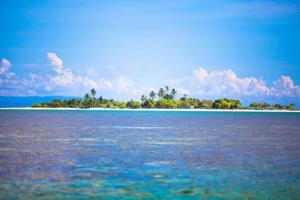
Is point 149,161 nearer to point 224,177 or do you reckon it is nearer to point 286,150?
point 224,177

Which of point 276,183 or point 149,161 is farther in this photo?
point 149,161

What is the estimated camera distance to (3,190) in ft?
92.0

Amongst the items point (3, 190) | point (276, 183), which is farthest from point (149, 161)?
point (3, 190)

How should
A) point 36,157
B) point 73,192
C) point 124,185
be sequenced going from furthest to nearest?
point 36,157 < point 124,185 < point 73,192

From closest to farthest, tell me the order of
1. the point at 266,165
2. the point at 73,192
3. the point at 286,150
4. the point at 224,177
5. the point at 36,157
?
the point at 73,192 → the point at 224,177 → the point at 266,165 → the point at 36,157 → the point at 286,150

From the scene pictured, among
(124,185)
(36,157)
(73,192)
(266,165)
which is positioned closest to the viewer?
(73,192)

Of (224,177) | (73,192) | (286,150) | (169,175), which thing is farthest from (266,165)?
(73,192)

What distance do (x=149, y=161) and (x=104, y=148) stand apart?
13858 mm

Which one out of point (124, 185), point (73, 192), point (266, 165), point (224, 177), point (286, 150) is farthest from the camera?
point (286, 150)

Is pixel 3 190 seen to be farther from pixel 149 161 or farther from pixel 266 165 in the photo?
pixel 266 165

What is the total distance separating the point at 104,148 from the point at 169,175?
2182 centimetres

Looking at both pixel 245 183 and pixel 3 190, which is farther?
pixel 245 183

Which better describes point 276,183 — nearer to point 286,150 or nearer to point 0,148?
point 286,150

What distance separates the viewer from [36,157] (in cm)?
4434
